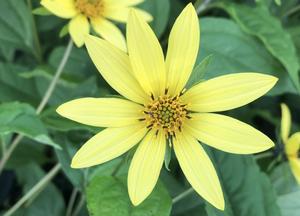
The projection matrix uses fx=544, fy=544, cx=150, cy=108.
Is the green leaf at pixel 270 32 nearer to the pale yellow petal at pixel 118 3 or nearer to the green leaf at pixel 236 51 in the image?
the green leaf at pixel 236 51

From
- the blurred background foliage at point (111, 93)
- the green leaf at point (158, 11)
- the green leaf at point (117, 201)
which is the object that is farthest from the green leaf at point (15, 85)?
the green leaf at point (117, 201)

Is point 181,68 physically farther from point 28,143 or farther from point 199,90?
point 28,143

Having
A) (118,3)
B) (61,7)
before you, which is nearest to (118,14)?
(118,3)

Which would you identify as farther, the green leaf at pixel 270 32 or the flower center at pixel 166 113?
the green leaf at pixel 270 32

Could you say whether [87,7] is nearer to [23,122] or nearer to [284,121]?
[23,122]

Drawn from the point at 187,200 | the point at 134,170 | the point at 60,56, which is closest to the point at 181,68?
the point at 134,170

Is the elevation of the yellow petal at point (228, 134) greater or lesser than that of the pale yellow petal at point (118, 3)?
lesser

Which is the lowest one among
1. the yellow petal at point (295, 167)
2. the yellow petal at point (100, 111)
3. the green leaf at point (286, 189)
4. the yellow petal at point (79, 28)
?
the green leaf at point (286, 189)

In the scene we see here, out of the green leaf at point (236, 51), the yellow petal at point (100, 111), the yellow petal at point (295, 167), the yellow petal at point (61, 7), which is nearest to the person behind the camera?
the yellow petal at point (100, 111)
